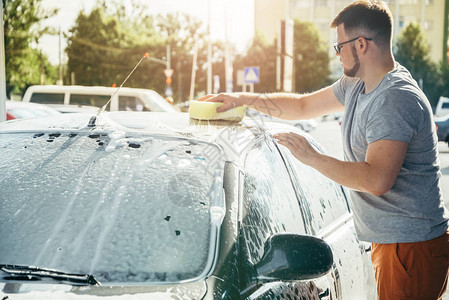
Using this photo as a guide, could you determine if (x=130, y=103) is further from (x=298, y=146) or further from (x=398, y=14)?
(x=398, y=14)

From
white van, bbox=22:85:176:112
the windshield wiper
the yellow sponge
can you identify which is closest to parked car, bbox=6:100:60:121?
white van, bbox=22:85:176:112

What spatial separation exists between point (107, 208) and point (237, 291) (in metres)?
0.55

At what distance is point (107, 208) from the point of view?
2.19m

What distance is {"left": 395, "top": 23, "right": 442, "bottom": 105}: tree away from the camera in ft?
231

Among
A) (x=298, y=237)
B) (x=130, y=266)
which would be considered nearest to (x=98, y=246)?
(x=130, y=266)

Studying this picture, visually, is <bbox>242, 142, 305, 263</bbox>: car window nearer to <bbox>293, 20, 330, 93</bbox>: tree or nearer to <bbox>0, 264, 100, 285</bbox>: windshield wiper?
<bbox>0, 264, 100, 285</bbox>: windshield wiper

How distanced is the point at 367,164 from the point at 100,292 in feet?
3.72

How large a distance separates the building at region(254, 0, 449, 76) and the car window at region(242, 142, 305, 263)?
3048 inches

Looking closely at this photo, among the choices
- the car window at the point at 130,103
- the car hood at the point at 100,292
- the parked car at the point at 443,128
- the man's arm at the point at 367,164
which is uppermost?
the man's arm at the point at 367,164

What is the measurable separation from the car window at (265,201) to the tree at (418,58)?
70771 millimetres

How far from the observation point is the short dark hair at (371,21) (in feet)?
8.82

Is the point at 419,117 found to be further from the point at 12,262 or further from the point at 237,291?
the point at 12,262

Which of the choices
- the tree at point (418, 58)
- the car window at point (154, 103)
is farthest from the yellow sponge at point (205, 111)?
the tree at point (418, 58)

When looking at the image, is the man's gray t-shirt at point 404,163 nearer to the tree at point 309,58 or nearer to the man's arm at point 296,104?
the man's arm at point 296,104
